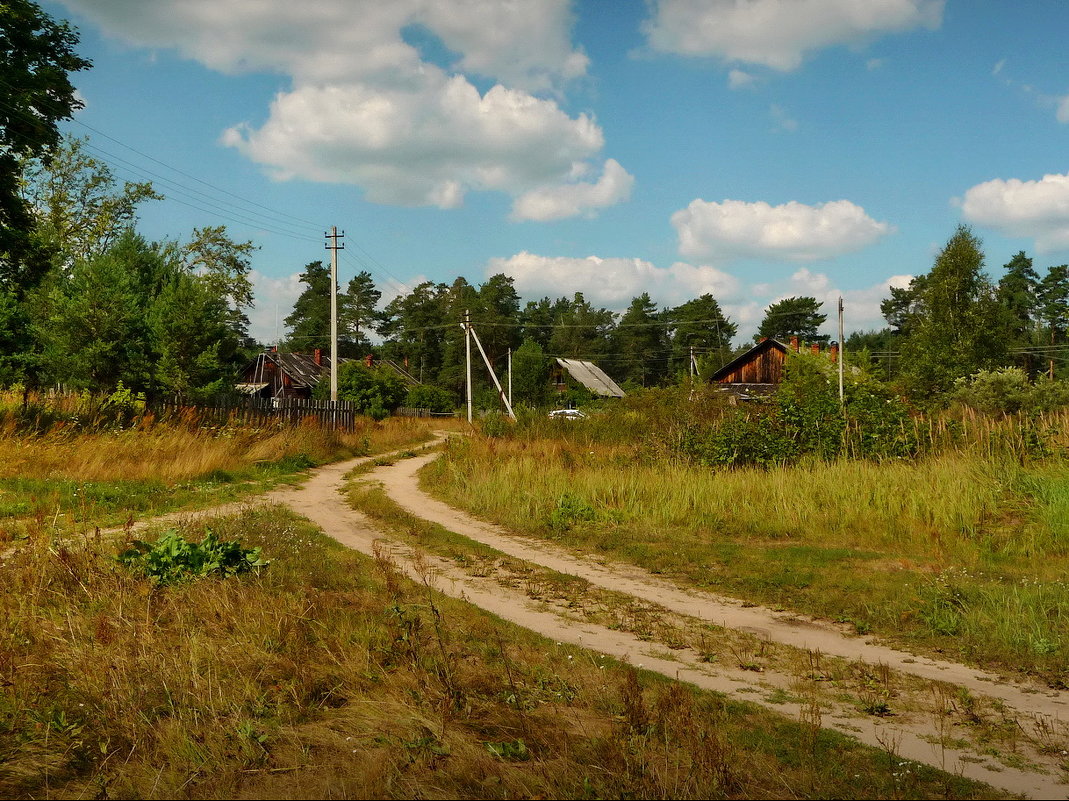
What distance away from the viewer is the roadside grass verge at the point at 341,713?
3.91m

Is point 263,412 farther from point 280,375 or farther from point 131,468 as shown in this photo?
point 280,375

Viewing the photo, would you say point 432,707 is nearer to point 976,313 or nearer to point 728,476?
point 728,476

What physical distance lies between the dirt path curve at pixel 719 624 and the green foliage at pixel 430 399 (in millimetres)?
42104

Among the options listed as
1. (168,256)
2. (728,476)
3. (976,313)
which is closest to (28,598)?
(728,476)

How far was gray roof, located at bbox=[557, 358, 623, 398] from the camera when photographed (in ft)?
238

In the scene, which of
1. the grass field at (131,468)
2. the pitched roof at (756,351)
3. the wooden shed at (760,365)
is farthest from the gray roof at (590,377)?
the grass field at (131,468)

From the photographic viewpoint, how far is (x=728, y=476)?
13953 mm

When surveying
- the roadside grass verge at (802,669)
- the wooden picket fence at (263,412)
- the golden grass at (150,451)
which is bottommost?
the roadside grass verge at (802,669)

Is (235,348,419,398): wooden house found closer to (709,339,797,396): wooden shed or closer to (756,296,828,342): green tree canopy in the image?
(709,339,797,396): wooden shed

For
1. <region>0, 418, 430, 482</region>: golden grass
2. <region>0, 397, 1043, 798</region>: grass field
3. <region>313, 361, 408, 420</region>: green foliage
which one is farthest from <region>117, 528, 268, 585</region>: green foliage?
<region>313, 361, 408, 420</region>: green foliage

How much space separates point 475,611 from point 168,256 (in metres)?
30.3

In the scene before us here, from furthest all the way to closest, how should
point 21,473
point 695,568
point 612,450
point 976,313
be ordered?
point 976,313 < point 612,450 < point 21,473 < point 695,568

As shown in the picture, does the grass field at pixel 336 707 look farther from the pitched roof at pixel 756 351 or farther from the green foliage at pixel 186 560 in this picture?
the pitched roof at pixel 756 351

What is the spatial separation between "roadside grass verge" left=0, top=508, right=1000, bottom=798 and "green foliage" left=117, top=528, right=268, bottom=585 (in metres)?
0.26
